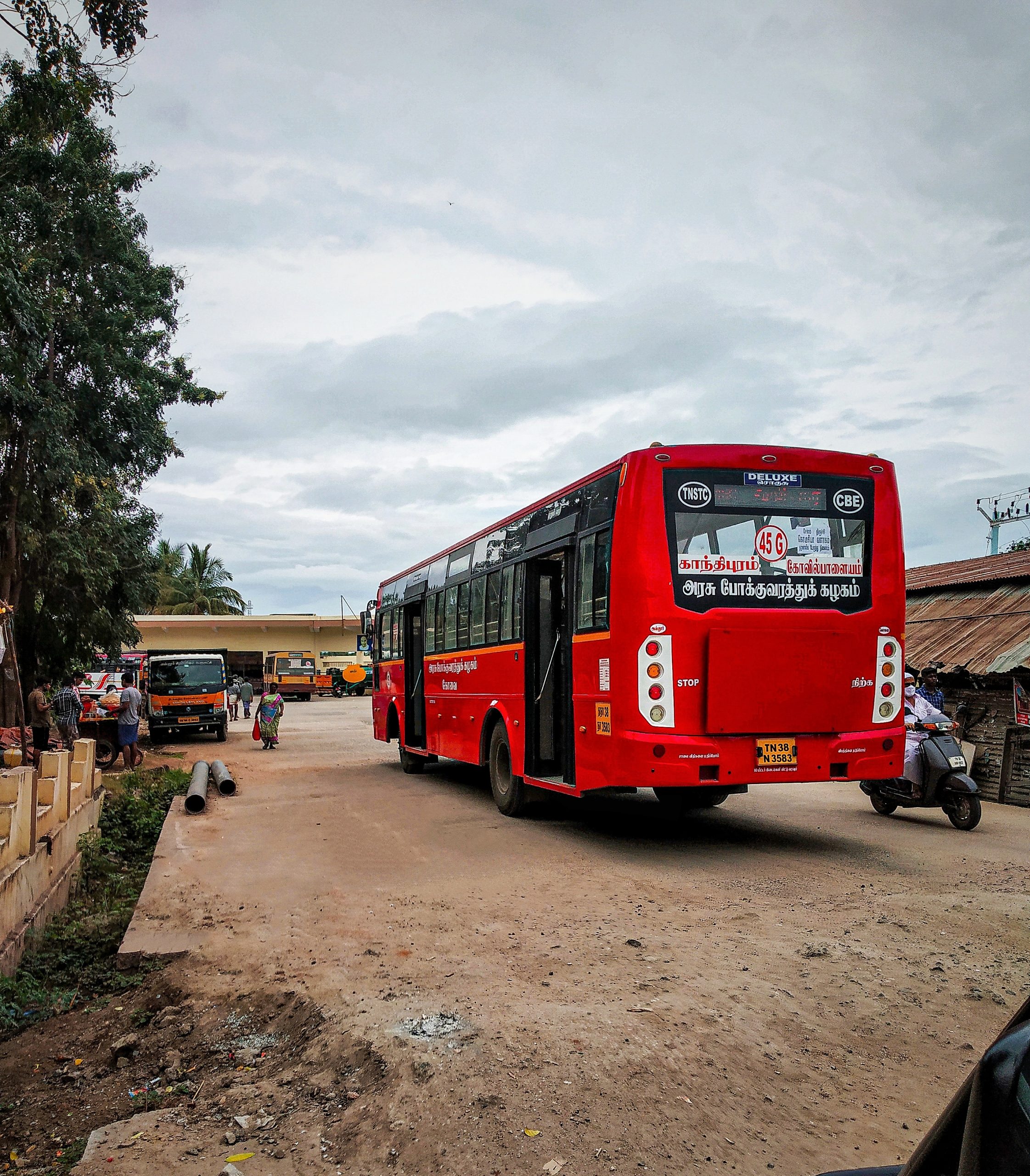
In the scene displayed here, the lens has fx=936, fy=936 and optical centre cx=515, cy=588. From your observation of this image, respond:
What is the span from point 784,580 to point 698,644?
990mm

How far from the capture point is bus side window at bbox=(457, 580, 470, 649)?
12.6m

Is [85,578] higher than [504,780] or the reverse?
higher

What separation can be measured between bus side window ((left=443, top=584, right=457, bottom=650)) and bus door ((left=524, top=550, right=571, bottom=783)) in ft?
9.87

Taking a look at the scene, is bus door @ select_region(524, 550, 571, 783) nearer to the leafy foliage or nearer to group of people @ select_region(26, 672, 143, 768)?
group of people @ select_region(26, 672, 143, 768)

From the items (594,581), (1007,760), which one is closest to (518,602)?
(594,581)

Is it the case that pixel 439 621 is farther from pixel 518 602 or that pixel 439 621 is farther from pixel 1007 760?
pixel 1007 760

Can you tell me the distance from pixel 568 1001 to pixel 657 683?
3642 millimetres

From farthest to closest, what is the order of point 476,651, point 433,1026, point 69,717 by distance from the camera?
point 69,717
point 476,651
point 433,1026

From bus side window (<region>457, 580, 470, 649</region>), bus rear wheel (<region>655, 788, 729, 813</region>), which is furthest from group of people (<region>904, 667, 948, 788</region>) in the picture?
bus side window (<region>457, 580, 470, 649</region>)

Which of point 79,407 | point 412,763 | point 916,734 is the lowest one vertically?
point 412,763

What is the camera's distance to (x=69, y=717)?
16.8m

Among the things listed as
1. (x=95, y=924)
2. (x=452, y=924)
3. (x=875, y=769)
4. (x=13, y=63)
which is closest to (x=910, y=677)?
(x=875, y=769)

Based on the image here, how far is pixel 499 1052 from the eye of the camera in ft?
12.9

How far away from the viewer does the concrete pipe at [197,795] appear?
1198 centimetres
